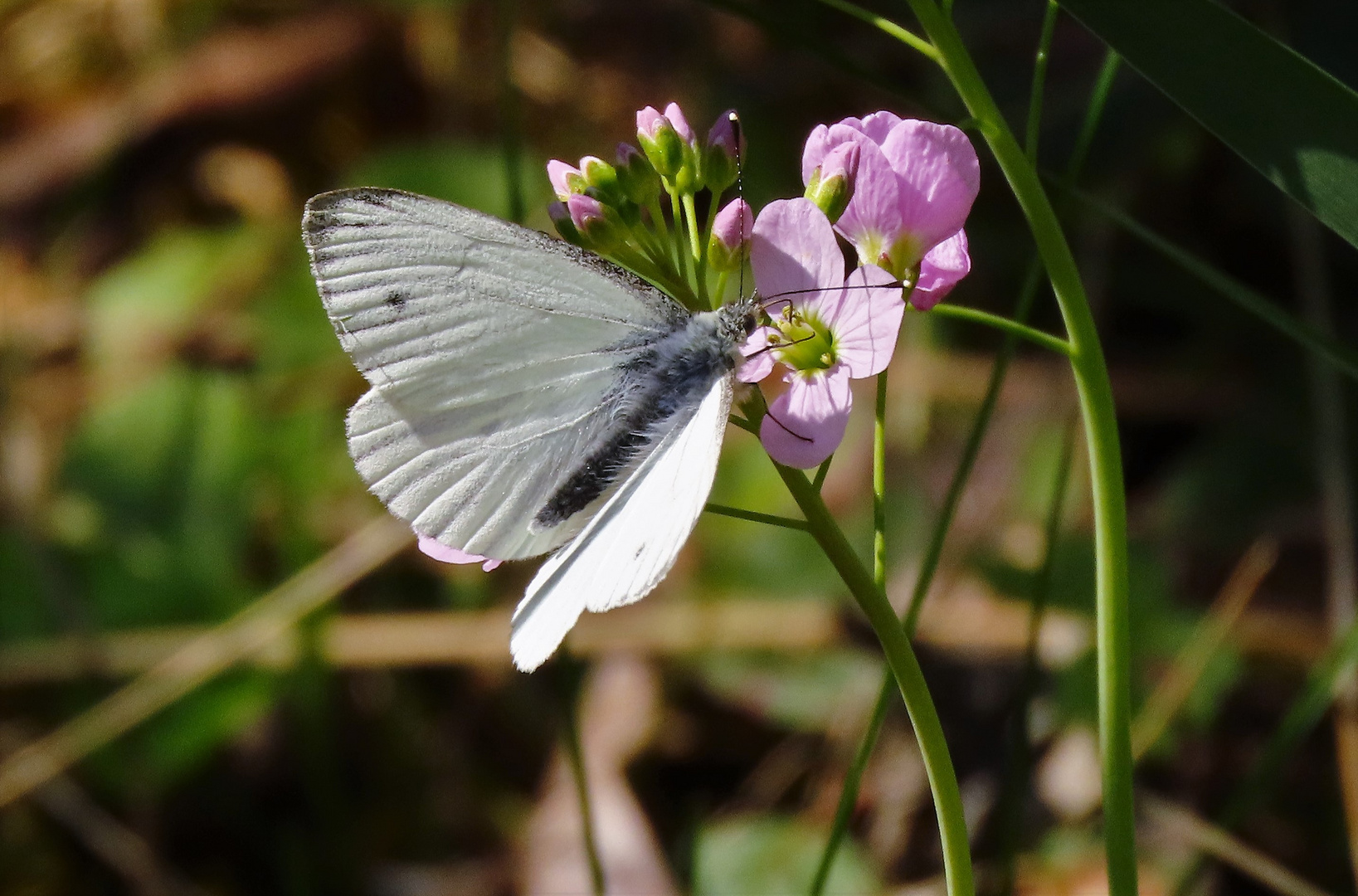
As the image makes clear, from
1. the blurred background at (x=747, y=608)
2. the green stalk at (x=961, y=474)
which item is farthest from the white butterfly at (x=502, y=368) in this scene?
the blurred background at (x=747, y=608)

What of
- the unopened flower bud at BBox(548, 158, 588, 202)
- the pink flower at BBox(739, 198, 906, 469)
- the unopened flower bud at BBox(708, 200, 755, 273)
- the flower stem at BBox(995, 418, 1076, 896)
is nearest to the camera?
the pink flower at BBox(739, 198, 906, 469)

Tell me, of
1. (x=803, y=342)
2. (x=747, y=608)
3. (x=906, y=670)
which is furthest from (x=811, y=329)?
(x=747, y=608)

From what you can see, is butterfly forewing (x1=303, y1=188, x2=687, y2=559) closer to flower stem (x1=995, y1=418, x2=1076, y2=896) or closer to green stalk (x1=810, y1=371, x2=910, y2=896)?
green stalk (x1=810, y1=371, x2=910, y2=896)

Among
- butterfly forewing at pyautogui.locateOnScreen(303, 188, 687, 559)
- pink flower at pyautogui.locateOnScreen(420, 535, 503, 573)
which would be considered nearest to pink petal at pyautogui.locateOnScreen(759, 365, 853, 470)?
butterfly forewing at pyautogui.locateOnScreen(303, 188, 687, 559)

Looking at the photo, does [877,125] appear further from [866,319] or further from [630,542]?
[630,542]

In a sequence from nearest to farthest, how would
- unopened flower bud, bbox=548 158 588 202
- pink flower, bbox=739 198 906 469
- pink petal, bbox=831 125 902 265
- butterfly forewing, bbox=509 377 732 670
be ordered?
1. butterfly forewing, bbox=509 377 732 670
2. pink flower, bbox=739 198 906 469
3. pink petal, bbox=831 125 902 265
4. unopened flower bud, bbox=548 158 588 202

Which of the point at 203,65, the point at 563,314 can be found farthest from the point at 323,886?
the point at 203,65

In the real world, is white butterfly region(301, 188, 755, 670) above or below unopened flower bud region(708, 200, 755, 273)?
below
